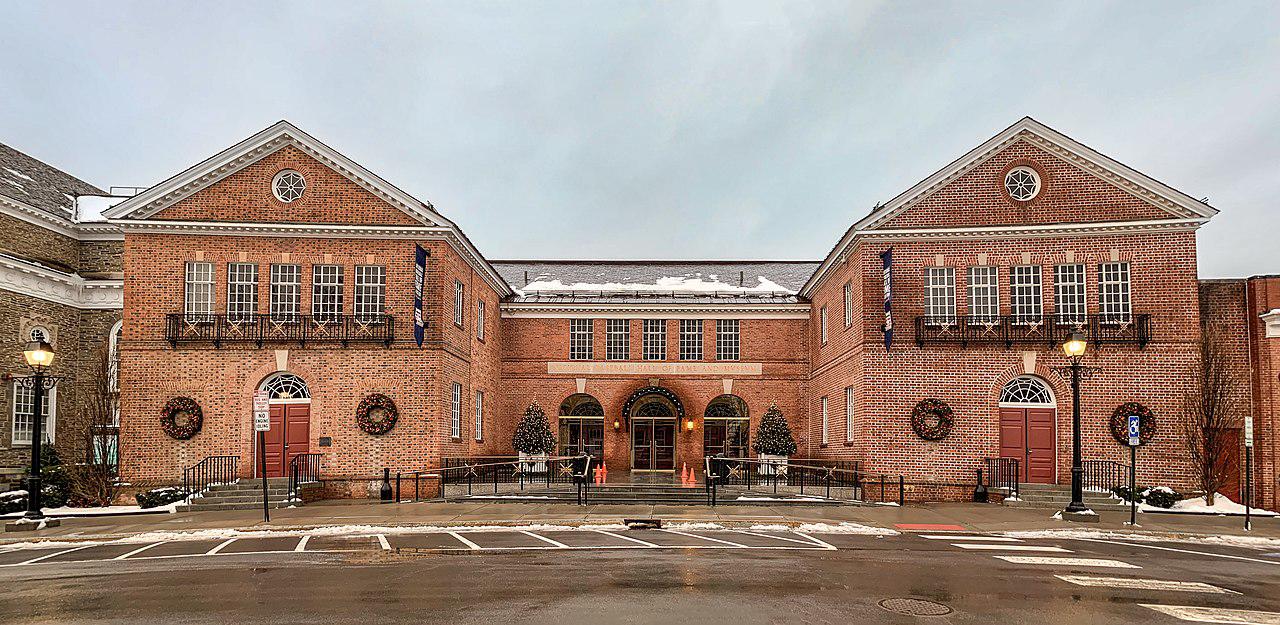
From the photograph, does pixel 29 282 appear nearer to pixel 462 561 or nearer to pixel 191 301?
pixel 191 301

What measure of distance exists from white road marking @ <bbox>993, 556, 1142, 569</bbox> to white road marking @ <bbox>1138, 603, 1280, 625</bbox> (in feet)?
10.8

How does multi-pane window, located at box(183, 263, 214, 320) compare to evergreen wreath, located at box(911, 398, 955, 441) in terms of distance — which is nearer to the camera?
evergreen wreath, located at box(911, 398, 955, 441)

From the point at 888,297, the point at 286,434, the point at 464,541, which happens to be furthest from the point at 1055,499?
the point at 286,434

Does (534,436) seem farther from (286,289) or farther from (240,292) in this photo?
(240,292)

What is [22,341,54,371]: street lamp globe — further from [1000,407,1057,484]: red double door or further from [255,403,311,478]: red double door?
[1000,407,1057,484]: red double door

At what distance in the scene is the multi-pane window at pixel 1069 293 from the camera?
25.5 metres

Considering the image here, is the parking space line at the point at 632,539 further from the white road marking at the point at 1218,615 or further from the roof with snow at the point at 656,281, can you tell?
the roof with snow at the point at 656,281

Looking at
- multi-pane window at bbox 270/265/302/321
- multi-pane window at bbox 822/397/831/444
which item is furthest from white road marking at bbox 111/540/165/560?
multi-pane window at bbox 822/397/831/444

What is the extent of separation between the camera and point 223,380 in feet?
84.5

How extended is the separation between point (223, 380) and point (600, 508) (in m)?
11.0

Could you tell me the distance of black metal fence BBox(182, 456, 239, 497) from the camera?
25.2m

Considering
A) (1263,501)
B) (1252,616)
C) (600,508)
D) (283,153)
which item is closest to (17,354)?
(283,153)

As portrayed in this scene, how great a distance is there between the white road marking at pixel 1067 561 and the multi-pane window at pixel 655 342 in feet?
70.8

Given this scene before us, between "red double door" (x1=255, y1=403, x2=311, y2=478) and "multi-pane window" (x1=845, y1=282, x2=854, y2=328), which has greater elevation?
"multi-pane window" (x1=845, y1=282, x2=854, y2=328)
